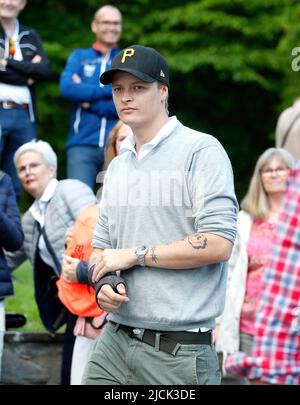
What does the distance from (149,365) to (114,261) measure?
497mm

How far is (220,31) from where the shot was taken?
21.8 metres

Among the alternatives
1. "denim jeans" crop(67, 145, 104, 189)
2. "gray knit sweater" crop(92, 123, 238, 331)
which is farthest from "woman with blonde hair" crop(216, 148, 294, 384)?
"gray knit sweater" crop(92, 123, 238, 331)

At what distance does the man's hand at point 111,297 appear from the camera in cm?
464

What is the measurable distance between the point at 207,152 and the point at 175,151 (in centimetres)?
15

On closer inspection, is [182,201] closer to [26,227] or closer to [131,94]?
A: [131,94]

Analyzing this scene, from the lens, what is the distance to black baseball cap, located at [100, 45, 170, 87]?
4789 mm

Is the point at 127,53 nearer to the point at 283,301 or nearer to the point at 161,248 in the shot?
the point at 161,248

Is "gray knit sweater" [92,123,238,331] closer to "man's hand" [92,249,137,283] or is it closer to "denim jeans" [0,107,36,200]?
"man's hand" [92,249,137,283]

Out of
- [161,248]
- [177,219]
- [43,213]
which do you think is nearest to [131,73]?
[177,219]

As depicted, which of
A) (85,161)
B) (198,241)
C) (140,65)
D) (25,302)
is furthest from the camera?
(85,161)

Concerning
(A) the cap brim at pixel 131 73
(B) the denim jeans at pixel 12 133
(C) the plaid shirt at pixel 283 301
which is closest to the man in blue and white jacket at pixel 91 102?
(B) the denim jeans at pixel 12 133

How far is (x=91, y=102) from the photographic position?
980cm
